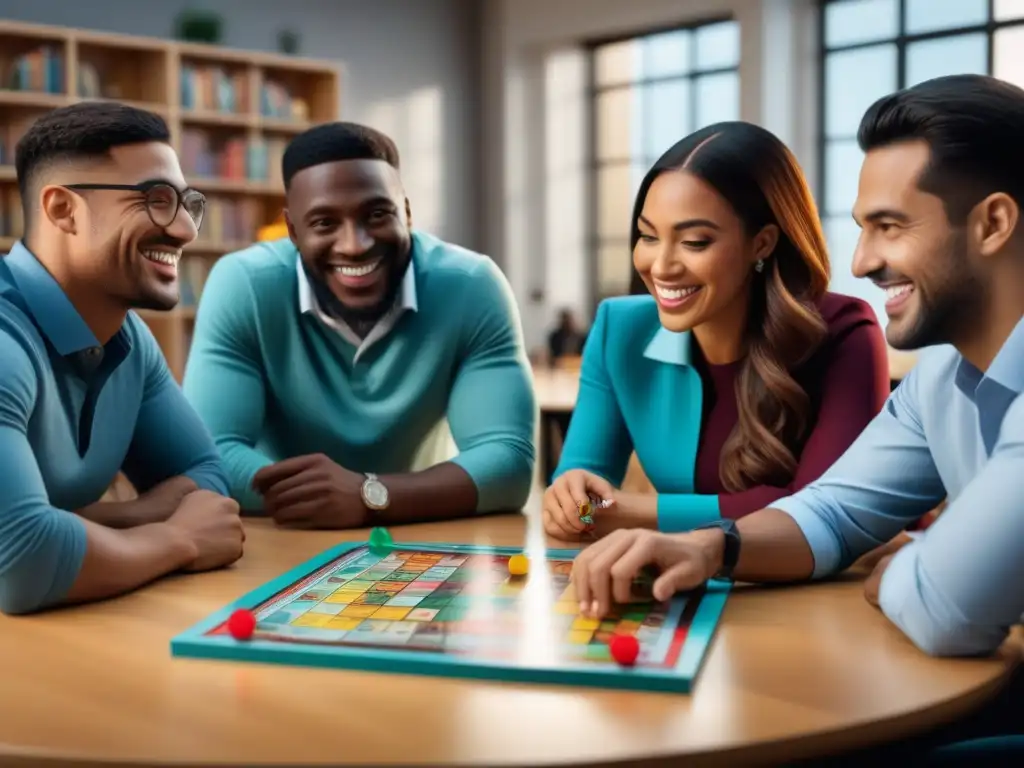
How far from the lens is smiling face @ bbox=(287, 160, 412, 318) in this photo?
2225mm

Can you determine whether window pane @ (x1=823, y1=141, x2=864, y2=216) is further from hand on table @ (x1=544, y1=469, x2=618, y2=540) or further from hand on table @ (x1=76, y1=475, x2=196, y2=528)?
hand on table @ (x1=76, y1=475, x2=196, y2=528)

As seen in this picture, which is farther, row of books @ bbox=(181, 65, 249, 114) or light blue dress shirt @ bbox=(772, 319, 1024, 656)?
row of books @ bbox=(181, 65, 249, 114)

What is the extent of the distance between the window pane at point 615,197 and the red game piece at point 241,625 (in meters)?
8.13

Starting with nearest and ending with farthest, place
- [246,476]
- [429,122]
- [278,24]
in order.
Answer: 1. [246,476]
2. [278,24]
3. [429,122]

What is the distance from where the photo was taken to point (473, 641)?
131cm

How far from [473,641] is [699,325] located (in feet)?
2.85

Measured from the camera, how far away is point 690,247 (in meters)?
1.88

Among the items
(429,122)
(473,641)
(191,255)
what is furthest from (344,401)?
(429,122)

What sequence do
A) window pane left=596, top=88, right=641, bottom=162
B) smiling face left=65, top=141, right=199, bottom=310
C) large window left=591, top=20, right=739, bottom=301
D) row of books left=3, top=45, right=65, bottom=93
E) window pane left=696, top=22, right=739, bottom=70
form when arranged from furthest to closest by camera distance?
window pane left=596, top=88, right=641, bottom=162
large window left=591, top=20, right=739, bottom=301
window pane left=696, top=22, right=739, bottom=70
row of books left=3, top=45, right=65, bottom=93
smiling face left=65, top=141, right=199, bottom=310

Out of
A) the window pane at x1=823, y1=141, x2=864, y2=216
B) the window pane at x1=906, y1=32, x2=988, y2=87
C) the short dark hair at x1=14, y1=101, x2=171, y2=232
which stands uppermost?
the window pane at x1=906, y1=32, x2=988, y2=87

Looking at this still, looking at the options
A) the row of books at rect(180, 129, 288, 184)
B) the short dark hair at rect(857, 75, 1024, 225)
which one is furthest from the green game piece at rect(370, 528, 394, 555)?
the row of books at rect(180, 129, 288, 184)

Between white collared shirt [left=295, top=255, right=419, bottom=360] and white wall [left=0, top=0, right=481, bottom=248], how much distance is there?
20.8 feet

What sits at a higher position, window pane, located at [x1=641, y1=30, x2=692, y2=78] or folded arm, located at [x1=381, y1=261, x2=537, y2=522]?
window pane, located at [x1=641, y1=30, x2=692, y2=78]

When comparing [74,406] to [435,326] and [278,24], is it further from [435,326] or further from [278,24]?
[278,24]
